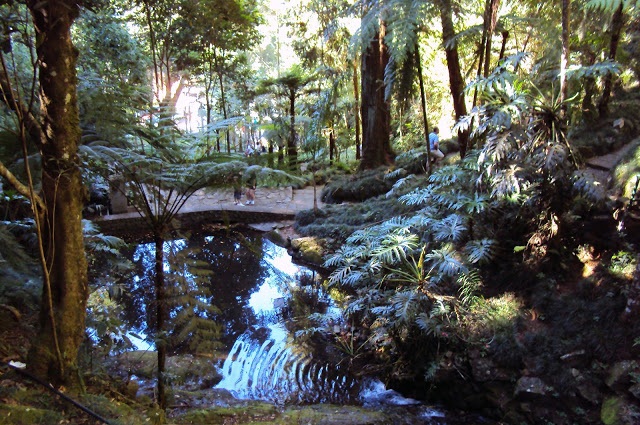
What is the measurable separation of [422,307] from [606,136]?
4.53 meters

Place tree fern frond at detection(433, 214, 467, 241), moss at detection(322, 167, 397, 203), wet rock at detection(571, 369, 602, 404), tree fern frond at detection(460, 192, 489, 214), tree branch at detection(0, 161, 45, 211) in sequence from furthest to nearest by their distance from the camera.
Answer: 1. moss at detection(322, 167, 397, 203)
2. tree fern frond at detection(433, 214, 467, 241)
3. tree fern frond at detection(460, 192, 489, 214)
4. wet rock at detection(571, 369, 602, 404)
5. tree branch at detection(0, 161, 45, 211)

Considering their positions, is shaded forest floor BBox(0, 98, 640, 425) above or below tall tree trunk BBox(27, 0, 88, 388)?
below

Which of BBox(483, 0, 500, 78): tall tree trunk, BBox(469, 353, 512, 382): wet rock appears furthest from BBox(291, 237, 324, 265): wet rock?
BBox(483, 0, 500, 78): tall tree trunk

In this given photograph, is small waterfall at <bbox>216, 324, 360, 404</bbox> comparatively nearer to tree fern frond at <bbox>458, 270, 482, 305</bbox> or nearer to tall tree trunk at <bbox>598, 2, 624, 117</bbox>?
tree fern frond at <bbox>458, 270, 482, 305</bbox>

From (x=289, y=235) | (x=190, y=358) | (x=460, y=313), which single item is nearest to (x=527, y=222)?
(x=460, y=313)

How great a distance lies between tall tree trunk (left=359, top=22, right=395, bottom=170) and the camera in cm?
911

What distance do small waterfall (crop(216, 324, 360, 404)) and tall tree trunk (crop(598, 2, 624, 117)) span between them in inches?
187

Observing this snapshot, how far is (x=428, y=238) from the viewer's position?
5.11 metres

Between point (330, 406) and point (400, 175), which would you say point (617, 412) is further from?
point (400, 175)

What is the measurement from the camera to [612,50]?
5.27m

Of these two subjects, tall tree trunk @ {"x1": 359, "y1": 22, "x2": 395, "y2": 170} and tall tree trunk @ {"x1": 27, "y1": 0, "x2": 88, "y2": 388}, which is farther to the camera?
tall tree trunk @ {"x1": 359, "y1": 22, "x2": 395, "y2": 170}

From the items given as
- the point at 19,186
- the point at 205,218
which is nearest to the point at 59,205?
the point at 19,186

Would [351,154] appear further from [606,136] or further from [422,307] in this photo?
[422,307]

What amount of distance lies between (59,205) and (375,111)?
8.23 metres
